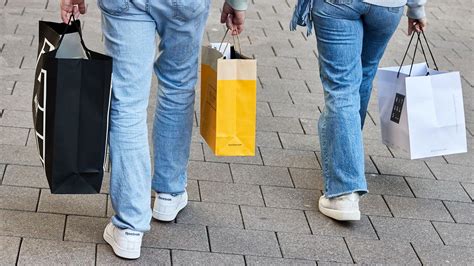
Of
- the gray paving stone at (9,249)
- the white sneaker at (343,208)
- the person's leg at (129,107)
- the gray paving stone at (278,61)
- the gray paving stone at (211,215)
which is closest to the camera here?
the person's leg at (129,107)

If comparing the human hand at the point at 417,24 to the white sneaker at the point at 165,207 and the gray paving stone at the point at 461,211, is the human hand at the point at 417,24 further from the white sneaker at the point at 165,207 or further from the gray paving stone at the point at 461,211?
the white sneaker at the point at 165,207

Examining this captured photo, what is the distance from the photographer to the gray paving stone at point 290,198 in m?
5.03

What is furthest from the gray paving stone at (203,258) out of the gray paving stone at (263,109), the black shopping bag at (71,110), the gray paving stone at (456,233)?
the gray paving stone at (263,109)

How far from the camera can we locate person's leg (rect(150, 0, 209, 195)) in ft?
13.4

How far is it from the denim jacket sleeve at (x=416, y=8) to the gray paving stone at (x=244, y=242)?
4.31 ft

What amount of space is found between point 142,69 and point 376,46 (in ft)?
4.54

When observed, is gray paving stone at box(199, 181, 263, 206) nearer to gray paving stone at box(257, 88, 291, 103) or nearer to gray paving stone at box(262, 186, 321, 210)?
gray paving stone at box(262, 186, 321, 210)

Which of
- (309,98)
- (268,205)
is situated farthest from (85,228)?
(309,98)

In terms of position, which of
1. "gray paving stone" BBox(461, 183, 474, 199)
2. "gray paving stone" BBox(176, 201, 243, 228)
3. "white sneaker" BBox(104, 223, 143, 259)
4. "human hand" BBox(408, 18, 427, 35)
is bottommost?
"gray paving stone" BBox(461, 183, 474, 199)

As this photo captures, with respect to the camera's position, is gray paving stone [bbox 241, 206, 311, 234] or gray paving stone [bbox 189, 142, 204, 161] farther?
gray paving stone [bbox 189, 142, 204, 161]

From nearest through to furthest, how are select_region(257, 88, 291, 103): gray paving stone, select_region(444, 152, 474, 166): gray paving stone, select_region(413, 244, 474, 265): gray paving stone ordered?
Result: select_region(413, 244, 474, 265): gray paving stone < select_region(444, 152, 474, 166): gray paving stone < select_region(257, 88, 291, 103): gray paving stone

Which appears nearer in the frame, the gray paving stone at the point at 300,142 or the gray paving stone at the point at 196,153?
the gray paving stone at the point at 196,153

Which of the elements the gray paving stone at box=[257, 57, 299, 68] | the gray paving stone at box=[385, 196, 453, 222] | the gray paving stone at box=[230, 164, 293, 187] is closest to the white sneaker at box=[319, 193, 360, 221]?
the gray paving stone at box=[385, 196, 453, 222]

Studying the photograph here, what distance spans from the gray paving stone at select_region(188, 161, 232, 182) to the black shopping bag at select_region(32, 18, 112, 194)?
49.5 inches
